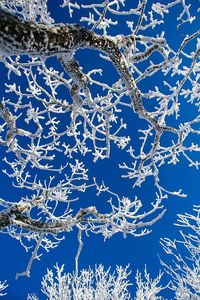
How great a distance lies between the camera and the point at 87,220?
402cm

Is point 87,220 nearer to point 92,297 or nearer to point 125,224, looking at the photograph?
point 125,224

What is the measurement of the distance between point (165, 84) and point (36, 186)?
239 centimetres

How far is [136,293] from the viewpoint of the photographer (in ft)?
60.7

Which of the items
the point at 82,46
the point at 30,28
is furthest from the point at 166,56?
the point at 30,28

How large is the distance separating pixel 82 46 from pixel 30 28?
23.6 inches

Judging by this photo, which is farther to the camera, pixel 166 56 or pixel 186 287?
pixel 186 287

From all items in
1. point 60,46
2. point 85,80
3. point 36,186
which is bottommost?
point 60,46

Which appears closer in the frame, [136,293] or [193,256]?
[193,256]

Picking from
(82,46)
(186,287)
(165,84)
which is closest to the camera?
(82,46)

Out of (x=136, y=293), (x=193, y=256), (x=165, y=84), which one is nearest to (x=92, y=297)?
(x=136, y=293)

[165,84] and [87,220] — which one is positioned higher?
[165,84]

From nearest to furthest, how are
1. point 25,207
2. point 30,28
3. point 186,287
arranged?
point 30,28
point 25,207
point 186,287

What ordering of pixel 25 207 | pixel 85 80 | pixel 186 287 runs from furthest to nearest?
pixel 186 287, pixel 25 207, pixel 85 80

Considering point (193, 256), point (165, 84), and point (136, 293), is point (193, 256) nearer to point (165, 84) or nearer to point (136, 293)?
point (165, 84)
